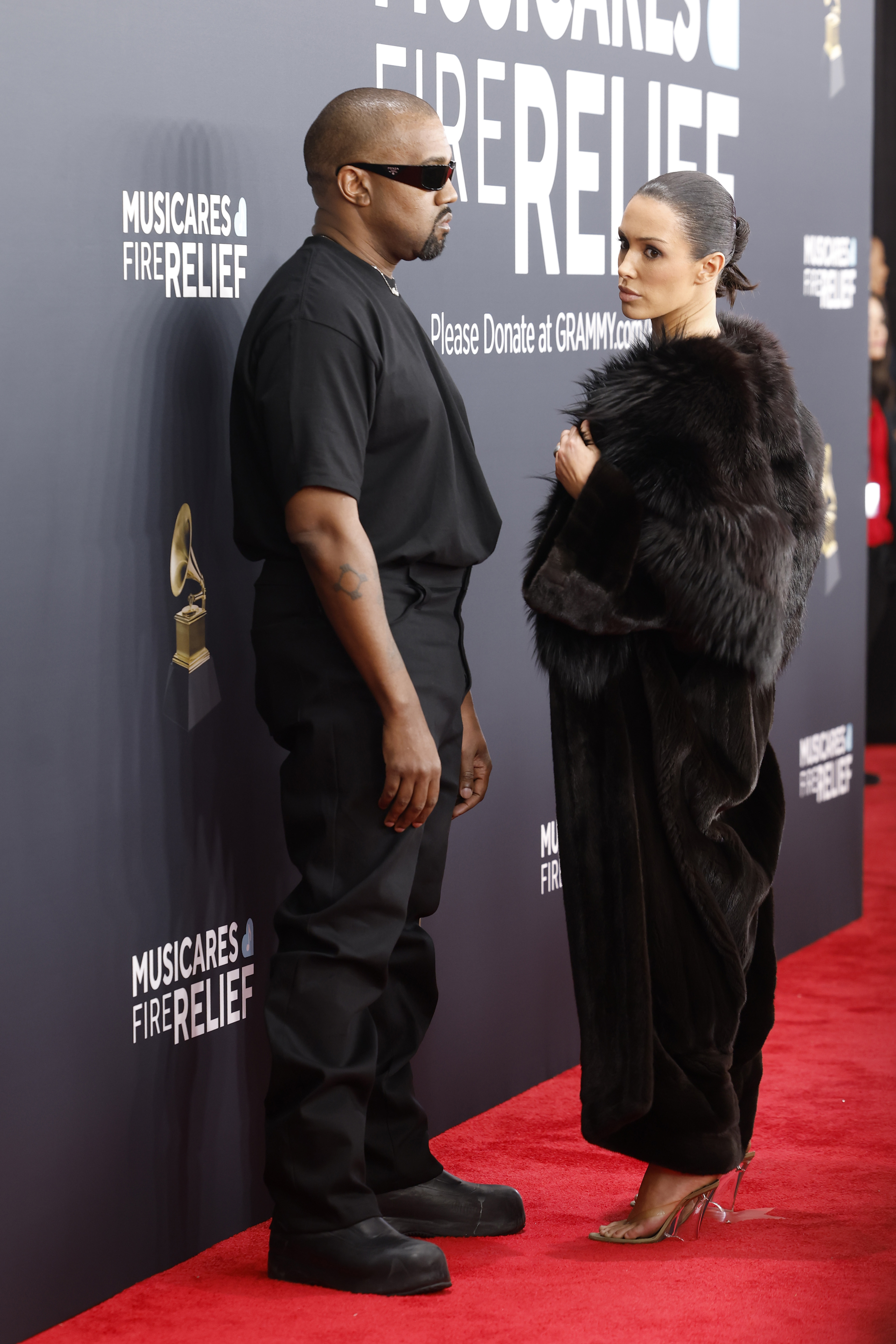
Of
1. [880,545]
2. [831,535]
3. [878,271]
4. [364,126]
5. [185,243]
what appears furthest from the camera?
[880,545]

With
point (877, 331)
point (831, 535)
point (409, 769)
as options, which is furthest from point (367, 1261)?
point (877, 331)

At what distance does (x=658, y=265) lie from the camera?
2.90 m

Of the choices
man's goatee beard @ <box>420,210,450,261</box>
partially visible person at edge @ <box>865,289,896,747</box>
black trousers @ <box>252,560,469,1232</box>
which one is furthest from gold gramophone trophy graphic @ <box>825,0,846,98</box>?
black trousers @ <box>252,560,469,1232</box>

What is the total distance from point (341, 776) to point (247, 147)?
102cm

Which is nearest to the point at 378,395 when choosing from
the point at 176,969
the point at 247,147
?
the point at 247,147

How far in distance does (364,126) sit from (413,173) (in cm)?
10

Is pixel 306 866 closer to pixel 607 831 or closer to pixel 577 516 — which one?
pixel 607 831

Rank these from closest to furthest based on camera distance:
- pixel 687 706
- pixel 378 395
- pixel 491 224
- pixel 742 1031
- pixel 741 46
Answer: pixel 378 395
pixel 687 706
pixel 742 1031
pixel 491 224
pixel 741 46

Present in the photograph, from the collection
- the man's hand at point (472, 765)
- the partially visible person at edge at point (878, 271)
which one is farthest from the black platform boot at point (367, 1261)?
the partially visible person at edge at point (878, 271)

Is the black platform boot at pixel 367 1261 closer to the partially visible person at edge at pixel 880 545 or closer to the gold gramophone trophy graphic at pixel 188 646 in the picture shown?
the gold gramophone trophy graphic at pixel 188 646

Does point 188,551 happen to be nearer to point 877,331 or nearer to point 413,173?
point 413,173

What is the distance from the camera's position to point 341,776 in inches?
108

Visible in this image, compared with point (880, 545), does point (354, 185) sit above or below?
above

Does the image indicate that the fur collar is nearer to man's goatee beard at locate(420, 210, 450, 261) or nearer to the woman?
the woman
